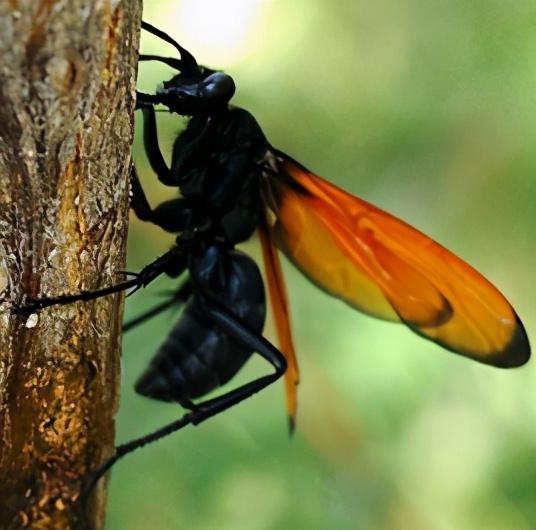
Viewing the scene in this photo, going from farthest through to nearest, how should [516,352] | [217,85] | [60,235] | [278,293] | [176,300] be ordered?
[176,300], [278,293], [516,352], [217,85], [60,235]

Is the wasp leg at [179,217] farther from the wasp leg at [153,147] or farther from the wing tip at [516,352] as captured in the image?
the wing tip at [516,352]

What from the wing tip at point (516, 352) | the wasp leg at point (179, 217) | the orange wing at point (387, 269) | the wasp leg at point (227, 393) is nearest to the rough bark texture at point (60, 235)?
the wasp leg at point (227, 393)

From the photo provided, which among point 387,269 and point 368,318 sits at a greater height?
point 387,269

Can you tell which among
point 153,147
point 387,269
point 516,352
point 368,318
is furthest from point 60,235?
point 368,318

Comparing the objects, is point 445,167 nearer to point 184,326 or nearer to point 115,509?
point 184,326

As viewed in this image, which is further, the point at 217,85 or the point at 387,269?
the point at 387,269

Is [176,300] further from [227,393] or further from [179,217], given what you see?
[227,393]

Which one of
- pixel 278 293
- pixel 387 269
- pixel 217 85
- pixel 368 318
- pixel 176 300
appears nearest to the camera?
pixel 217 85
